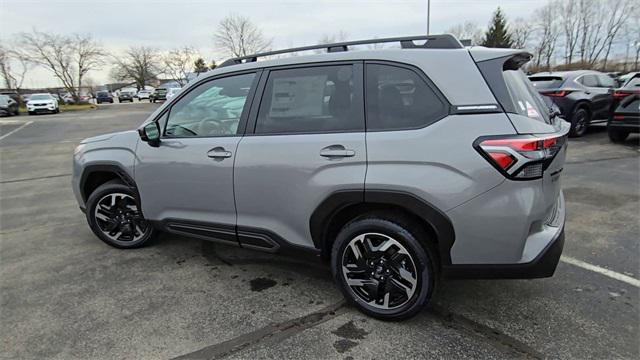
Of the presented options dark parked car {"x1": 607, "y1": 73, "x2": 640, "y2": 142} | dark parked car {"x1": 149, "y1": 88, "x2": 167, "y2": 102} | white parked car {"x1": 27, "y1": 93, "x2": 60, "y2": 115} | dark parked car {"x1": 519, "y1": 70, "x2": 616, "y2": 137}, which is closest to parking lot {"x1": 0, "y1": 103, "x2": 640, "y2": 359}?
dark parked car {"x1": 607, "y1": 73, "x2": 640, "y2": 142}

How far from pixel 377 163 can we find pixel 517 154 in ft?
2.53

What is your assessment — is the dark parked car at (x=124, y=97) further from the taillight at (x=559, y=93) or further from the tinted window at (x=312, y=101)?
the tinted window at (x=312, y=101)

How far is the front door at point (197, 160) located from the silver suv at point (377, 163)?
12 millimetres

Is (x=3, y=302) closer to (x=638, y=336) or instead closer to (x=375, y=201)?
(x=375, y=201)

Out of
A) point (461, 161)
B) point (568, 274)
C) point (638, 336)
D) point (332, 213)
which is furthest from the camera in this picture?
point (568, 274)

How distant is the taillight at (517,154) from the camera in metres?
2.10

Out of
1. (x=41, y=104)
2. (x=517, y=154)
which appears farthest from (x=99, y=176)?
(x=41, y=104)

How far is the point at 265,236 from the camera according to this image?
2914 mm

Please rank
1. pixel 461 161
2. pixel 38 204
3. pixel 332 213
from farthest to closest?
1. pixel 38 204
2. pixel 332 213
3. pixel 461 161

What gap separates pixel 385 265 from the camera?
2547mm

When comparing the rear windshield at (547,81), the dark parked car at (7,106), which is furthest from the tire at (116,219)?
the dark parked car at (7,106)

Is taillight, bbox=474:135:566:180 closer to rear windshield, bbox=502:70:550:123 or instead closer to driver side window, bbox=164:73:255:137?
rear windshield, bbox=502:70:550:123

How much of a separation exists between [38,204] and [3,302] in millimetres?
3189

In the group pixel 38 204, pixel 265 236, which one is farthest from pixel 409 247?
pixel 38 204
